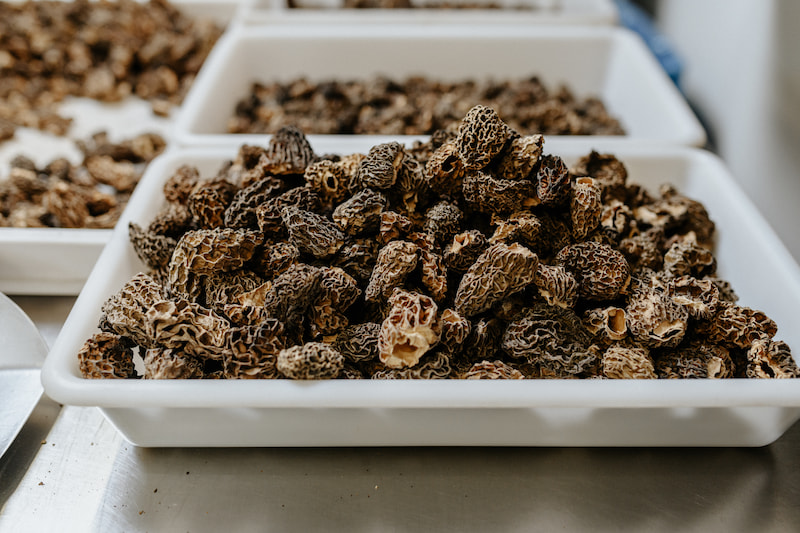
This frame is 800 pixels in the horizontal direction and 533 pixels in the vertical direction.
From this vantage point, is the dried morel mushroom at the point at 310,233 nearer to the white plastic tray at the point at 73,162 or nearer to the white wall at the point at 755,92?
the white plastic tray at the point at 73,162

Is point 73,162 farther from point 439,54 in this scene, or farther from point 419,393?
point 419,393

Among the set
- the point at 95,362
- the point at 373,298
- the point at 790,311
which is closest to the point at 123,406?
the point at 95,362

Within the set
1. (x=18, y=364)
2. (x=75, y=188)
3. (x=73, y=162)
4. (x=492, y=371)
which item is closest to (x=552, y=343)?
(x=492, y=371)

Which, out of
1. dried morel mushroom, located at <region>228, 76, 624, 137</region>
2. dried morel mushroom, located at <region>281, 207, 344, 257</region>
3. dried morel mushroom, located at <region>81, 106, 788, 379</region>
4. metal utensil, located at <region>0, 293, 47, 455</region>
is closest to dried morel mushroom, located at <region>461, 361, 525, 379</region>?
dried morel mushroom, located at <region>81, 106, 788, 379</region>

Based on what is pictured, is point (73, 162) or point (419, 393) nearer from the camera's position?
point (419, 393)

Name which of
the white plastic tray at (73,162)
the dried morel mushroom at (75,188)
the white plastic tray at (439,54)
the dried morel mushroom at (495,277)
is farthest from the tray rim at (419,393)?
the white plastic tray at (439,54)
